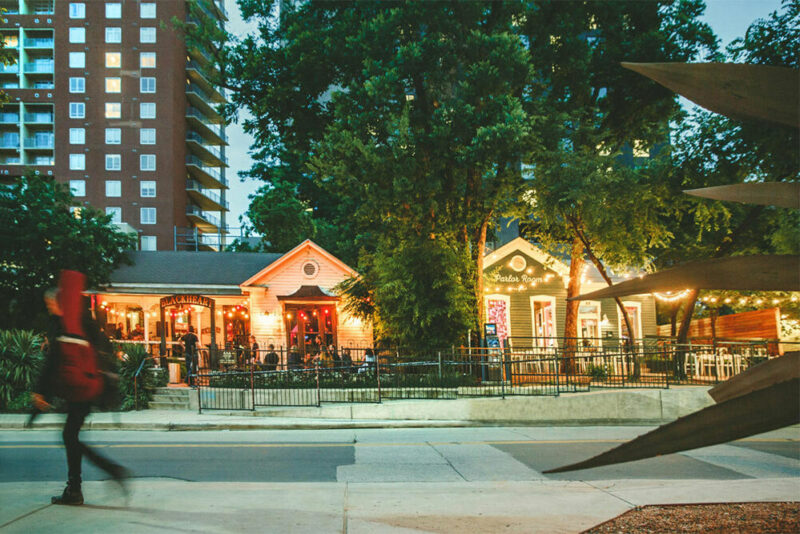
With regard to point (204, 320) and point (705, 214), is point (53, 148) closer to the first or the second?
point (204, 320)

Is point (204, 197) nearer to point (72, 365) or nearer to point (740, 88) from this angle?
point (72, 365)

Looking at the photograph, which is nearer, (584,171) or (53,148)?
(584,171)

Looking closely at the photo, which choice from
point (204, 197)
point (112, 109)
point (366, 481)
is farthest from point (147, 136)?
point (366, 481)

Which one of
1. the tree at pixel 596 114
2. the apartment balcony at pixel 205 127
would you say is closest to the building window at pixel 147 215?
the apartment balcony at pixel 205 127

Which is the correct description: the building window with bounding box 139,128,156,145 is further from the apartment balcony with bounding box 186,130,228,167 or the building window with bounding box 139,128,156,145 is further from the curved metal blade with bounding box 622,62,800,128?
the curved metal blade with bounding box 622,62,800,128

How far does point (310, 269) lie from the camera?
28312 millimetres

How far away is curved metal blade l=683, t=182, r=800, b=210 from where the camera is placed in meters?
1.78

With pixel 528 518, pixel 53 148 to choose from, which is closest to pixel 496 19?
pixel 528 518

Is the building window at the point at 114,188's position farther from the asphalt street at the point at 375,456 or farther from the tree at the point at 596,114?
the asphalt street at the point at 375,456

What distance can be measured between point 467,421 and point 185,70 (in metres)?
57.1

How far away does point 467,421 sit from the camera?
14609 millimetres

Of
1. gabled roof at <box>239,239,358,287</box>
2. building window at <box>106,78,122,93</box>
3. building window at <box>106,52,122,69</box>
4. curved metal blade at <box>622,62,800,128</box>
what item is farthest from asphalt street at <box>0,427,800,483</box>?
building window at <box>106,52,122,69</box>

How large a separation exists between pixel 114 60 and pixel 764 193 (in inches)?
2569

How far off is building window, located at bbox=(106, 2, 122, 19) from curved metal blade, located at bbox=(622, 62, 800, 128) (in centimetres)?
6665
